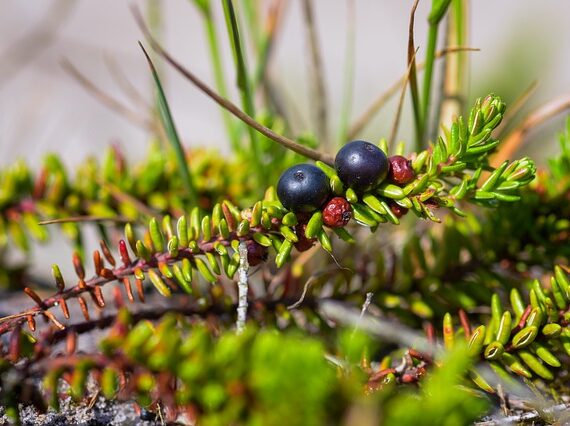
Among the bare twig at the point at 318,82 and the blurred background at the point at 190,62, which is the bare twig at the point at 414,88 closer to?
the bare twig at the point at 318,82

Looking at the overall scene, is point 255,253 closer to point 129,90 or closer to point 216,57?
point 216,57

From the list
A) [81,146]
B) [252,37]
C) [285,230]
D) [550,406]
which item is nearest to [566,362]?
[550,406]

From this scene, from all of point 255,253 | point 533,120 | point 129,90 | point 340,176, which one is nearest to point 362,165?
point 340,176

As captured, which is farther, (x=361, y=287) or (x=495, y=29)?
(x=495, y=29)

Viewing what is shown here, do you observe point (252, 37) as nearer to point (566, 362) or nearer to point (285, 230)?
point (285, 230)

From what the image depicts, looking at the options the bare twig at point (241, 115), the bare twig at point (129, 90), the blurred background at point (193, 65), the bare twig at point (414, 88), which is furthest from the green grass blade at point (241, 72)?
the blurred background at point (193, 65)
